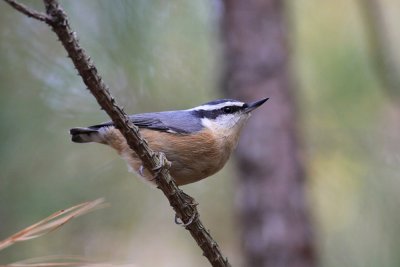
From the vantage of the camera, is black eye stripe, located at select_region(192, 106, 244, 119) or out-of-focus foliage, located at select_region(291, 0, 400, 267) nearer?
black eye stripe, located at select_region(192, 106, 244, 119)

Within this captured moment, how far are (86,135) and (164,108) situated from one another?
0.87 metres

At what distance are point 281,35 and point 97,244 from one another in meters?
1.71

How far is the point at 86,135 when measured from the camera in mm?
2494

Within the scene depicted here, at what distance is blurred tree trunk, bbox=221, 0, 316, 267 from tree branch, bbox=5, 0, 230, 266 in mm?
1537

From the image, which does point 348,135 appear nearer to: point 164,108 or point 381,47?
point 381,47

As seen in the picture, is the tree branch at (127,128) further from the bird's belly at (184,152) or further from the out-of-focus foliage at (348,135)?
the out-of-focus foliage at (348,135)

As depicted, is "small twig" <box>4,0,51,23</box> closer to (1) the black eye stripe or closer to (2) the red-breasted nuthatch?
(2) the red-breasted nuthatch

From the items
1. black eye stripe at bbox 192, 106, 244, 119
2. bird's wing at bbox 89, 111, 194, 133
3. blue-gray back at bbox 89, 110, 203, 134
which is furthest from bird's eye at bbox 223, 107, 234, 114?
bird's wing at bbox 89, 111, 194, 133

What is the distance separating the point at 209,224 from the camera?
3553mm

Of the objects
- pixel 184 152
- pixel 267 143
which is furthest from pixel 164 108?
pixel 184 152

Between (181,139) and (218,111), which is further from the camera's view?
(218,111)

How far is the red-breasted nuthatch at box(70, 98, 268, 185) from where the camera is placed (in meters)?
2.34

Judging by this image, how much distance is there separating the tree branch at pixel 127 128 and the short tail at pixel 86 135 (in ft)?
2.11

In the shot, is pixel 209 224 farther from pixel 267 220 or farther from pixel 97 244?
pixel 97 244
